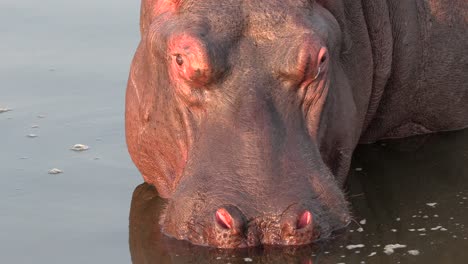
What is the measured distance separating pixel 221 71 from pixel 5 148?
2.37 m

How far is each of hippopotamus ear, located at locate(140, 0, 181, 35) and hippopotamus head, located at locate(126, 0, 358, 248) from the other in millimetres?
23

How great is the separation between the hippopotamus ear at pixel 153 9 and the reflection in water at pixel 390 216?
1016mm

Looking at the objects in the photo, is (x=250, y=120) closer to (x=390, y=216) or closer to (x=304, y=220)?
(x=304, y=220)

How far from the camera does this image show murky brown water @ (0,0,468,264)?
22.8 ft

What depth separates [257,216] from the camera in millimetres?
6539

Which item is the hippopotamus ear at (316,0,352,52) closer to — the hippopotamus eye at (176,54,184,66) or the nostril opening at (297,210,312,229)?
the hippopotamus eye at (176,54,184,66)

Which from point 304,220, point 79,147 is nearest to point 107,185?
point 79,147

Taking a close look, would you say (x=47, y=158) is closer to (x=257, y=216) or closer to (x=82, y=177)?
(x=82, y=177)

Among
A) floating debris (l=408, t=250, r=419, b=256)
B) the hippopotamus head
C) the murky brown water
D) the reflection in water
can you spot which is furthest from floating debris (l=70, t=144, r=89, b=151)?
floating debris (l=408, t=250, r=419, b=256)

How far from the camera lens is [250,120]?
675 centimetres

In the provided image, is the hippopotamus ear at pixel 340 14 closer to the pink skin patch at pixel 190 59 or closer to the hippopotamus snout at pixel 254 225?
the pink skin patch at pixel 190 59

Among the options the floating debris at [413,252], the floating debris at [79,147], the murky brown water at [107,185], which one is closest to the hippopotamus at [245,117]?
the murky brown water at [107,185]

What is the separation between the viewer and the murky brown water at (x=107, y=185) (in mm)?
6957

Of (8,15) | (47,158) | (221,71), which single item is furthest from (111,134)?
(8,15)
